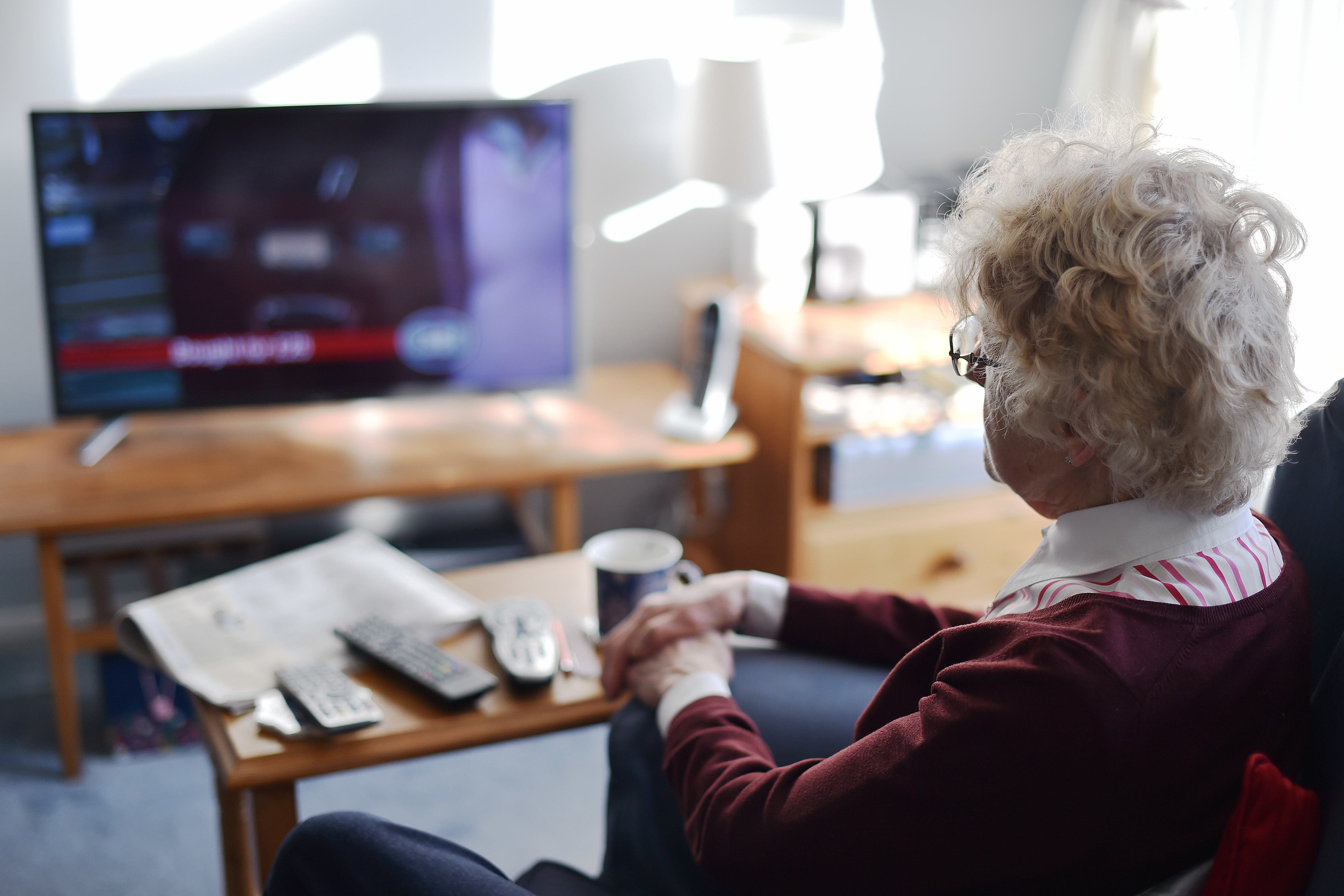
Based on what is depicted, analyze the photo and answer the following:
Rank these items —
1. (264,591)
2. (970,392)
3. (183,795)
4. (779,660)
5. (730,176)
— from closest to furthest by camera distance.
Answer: (779,660) < (264,591) < (183,795) < (730,176) < (970,392)

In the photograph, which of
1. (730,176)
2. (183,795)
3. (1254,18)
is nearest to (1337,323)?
(1254,18)

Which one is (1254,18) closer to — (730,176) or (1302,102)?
(1302,102)

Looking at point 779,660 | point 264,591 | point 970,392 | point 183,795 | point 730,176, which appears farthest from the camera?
point 970,392

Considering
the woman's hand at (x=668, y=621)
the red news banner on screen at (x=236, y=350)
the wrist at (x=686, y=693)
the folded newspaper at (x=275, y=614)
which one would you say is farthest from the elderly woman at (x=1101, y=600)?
the red news banner on screen at (x=236, y=350)

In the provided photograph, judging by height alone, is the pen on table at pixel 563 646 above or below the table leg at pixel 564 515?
above

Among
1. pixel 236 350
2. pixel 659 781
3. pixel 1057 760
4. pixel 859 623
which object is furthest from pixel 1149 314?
pixel 236 350

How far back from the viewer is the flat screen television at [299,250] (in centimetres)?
198

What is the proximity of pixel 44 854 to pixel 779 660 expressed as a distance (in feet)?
4.48

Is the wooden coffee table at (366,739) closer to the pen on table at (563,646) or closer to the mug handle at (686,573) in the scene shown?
the pen on table at (563,646)

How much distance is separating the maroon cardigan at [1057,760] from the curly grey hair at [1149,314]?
4.5 inches

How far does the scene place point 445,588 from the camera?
55.5 inches

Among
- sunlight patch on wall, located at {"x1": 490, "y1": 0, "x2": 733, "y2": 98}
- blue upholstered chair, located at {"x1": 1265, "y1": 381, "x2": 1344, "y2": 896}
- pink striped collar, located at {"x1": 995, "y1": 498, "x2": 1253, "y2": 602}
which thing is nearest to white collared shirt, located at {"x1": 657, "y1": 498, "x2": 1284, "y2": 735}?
pink striped collar, located at {"x1": 995, "y1": 498, "x2": 1253, "y2": 602}

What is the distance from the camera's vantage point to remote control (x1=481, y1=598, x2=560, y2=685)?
3.95 feet

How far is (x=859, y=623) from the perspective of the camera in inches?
49.3
